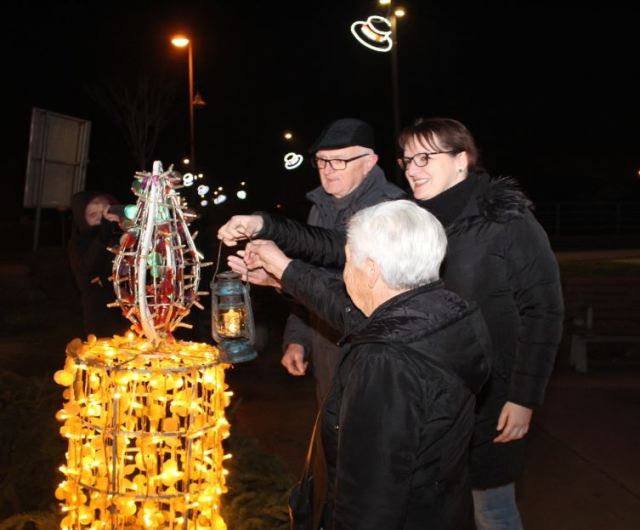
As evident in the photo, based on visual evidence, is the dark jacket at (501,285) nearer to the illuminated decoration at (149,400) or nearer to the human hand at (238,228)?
the human hand at (238,228)

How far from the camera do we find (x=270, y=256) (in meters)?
2.79

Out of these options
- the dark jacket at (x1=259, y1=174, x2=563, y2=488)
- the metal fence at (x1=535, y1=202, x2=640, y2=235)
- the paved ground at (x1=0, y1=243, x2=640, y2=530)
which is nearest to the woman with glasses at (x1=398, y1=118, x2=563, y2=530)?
the dark jacket at (x1=259, y1=174, x2=563, y2=488)

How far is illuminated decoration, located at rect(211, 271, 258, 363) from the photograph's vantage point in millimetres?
2918

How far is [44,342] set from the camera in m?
9.82

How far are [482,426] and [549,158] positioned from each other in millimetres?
29973

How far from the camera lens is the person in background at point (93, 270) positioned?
5.09 meters

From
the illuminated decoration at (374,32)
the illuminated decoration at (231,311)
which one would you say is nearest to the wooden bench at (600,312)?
the illuminated decoration at (231,311)

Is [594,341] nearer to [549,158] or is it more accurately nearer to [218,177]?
[549,158]

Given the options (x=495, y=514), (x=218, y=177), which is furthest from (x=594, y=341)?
(x=218, y=177)

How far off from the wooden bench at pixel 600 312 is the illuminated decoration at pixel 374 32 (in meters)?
7.32

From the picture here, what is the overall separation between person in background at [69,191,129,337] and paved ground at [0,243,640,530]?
41.3 inches

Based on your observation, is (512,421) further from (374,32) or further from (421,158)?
(374,32)

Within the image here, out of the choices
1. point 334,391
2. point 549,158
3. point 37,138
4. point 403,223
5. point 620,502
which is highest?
point 549,158

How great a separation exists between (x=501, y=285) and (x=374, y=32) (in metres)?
12.4
